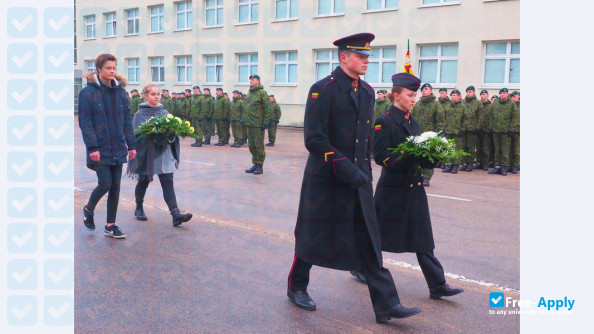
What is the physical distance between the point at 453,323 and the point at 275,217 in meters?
4.34

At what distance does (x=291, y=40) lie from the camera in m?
30.1

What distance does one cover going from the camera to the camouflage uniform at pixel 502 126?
49.5 feet

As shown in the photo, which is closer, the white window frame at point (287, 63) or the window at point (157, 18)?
the white window frame at point (287, 63)

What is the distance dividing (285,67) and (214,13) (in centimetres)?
648

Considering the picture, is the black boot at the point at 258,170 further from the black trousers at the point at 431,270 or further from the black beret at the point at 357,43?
the black beret at the point at 357,43

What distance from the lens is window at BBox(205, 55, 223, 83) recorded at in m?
34.5

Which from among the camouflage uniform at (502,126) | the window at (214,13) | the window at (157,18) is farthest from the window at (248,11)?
the camouflage uniform at (502,126)

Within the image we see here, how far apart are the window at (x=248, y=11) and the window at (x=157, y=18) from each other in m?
7.20

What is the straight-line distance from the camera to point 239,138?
22.0 m

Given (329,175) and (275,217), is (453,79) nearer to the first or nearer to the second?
(275,217)

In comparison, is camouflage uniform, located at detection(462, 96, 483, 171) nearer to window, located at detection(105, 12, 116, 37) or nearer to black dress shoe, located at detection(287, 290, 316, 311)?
black dress shoe, located at detection(287, 290, 316, 311)

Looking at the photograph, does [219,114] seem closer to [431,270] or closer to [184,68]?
[184,68]

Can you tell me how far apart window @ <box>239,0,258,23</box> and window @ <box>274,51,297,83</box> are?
2.59m

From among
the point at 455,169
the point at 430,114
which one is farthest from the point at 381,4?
the point at 455,169
